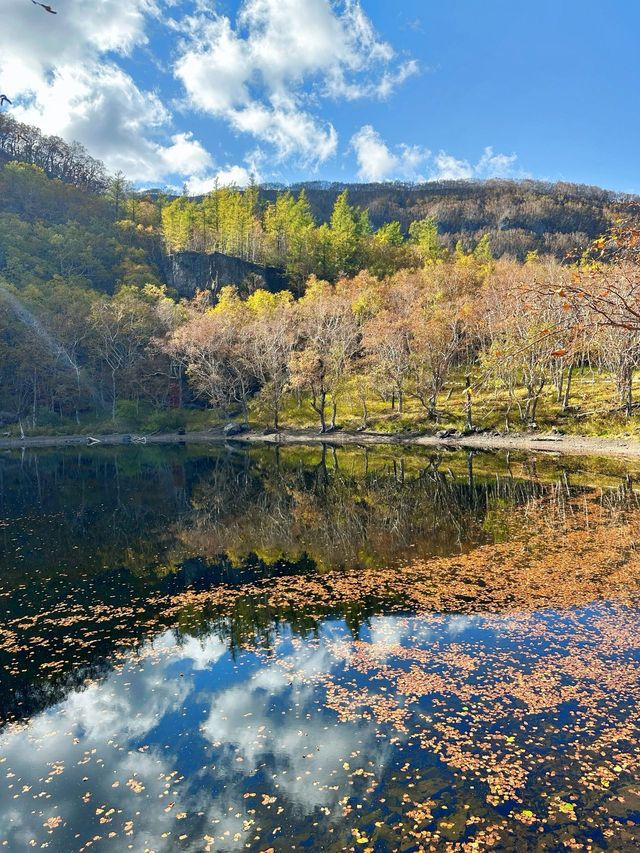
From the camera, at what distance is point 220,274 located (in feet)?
391

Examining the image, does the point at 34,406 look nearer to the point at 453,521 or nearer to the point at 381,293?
the point at 381,293

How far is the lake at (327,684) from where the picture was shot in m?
8.22

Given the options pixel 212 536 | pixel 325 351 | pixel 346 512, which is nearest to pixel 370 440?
pixel 325 351

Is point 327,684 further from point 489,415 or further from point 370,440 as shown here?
point 370,440

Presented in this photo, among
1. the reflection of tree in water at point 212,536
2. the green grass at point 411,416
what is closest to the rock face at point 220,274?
the green grass at point 411,416

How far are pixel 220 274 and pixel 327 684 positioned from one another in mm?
116913

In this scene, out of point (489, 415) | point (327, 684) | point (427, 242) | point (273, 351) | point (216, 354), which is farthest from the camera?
point (427, 242)

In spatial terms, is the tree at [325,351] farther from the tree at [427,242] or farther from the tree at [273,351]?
the tree at [427,242]

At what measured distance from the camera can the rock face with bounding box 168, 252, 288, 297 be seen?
117875 millimetres

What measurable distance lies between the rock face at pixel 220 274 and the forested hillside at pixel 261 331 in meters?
3.97

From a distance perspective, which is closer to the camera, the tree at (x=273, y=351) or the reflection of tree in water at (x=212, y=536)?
the reflection of tree in water at (x=212, y=536)

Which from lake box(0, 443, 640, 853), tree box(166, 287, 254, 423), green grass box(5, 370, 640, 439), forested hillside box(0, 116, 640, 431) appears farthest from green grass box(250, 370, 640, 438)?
lake box(0, 443, 640, 853)

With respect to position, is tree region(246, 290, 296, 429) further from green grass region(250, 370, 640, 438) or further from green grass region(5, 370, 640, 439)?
green grass region(250, 370, 640, 438)

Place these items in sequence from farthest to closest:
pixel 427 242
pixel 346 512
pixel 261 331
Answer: pixel 427 242, pixel 261 331, pixel 346 512
